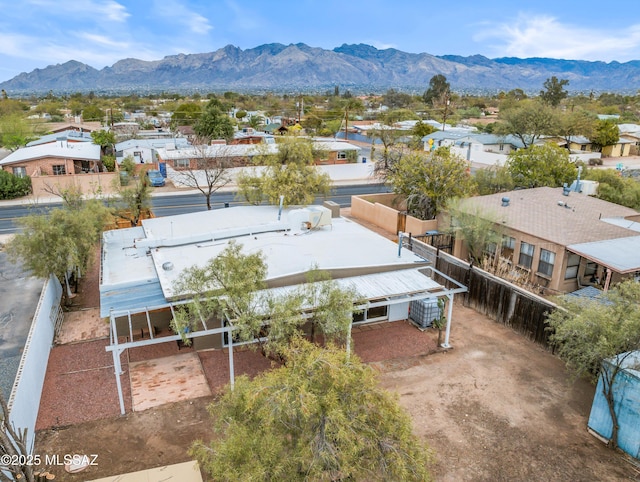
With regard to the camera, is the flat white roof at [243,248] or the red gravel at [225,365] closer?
the red gravel at [225,365]

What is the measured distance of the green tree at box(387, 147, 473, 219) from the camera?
30.5 meters

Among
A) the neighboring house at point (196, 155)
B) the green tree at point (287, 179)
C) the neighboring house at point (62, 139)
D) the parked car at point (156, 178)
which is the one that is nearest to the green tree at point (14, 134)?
the neighboring house at point (62, 139)

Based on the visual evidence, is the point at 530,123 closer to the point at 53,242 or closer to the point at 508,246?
the point at 508,246

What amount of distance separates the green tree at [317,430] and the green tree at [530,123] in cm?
5973

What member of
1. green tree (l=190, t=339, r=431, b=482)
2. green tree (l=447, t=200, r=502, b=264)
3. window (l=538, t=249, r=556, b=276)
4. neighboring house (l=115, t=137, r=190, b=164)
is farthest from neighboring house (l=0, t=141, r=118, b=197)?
green tree (l=190, t=339, r=431, b=482)

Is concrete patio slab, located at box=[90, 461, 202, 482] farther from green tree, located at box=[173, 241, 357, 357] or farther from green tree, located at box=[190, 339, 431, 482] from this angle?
green tree, located at box=[173, 241, 357, 357]

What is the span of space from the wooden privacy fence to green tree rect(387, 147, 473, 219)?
26.6 ft

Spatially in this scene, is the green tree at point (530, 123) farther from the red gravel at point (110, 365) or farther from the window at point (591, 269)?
the red gravel at point (110, 365)

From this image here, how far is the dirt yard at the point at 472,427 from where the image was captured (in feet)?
40.3

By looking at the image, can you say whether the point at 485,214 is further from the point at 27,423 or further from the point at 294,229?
the point at 27,423

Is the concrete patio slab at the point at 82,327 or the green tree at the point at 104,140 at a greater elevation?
the green tree at the point at 104,140

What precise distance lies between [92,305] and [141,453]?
1068 centimetres

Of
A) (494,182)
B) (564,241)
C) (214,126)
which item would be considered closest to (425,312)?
(564,241)

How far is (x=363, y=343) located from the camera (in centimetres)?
1850
